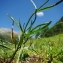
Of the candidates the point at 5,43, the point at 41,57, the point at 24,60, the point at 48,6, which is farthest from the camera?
the point at 24,60

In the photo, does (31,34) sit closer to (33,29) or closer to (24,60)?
(33,29)

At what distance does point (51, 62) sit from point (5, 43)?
0.48 m

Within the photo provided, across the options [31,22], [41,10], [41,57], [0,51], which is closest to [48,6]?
[41,10]

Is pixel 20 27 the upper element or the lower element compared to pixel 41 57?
upper

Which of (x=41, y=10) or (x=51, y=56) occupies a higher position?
(x=41, y=10)

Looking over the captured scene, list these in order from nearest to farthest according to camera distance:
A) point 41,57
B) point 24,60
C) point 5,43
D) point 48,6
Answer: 1. point 48,6
2. point 5,43
3. point 41,57
4. point 24,60

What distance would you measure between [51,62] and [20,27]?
0.61 metres

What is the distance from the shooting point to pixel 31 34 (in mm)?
1554

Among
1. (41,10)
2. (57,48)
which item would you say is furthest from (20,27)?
(57,48)

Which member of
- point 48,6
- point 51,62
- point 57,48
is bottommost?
point 51,62

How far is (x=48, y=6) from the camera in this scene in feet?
5.01

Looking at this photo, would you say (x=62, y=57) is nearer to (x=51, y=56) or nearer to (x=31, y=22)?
(x=51, y=56)

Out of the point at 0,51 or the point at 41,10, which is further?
the point at 0,51

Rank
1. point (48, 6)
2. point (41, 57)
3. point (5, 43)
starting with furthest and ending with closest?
point (41, 57) → point (5, 43) → point (48, 6)
